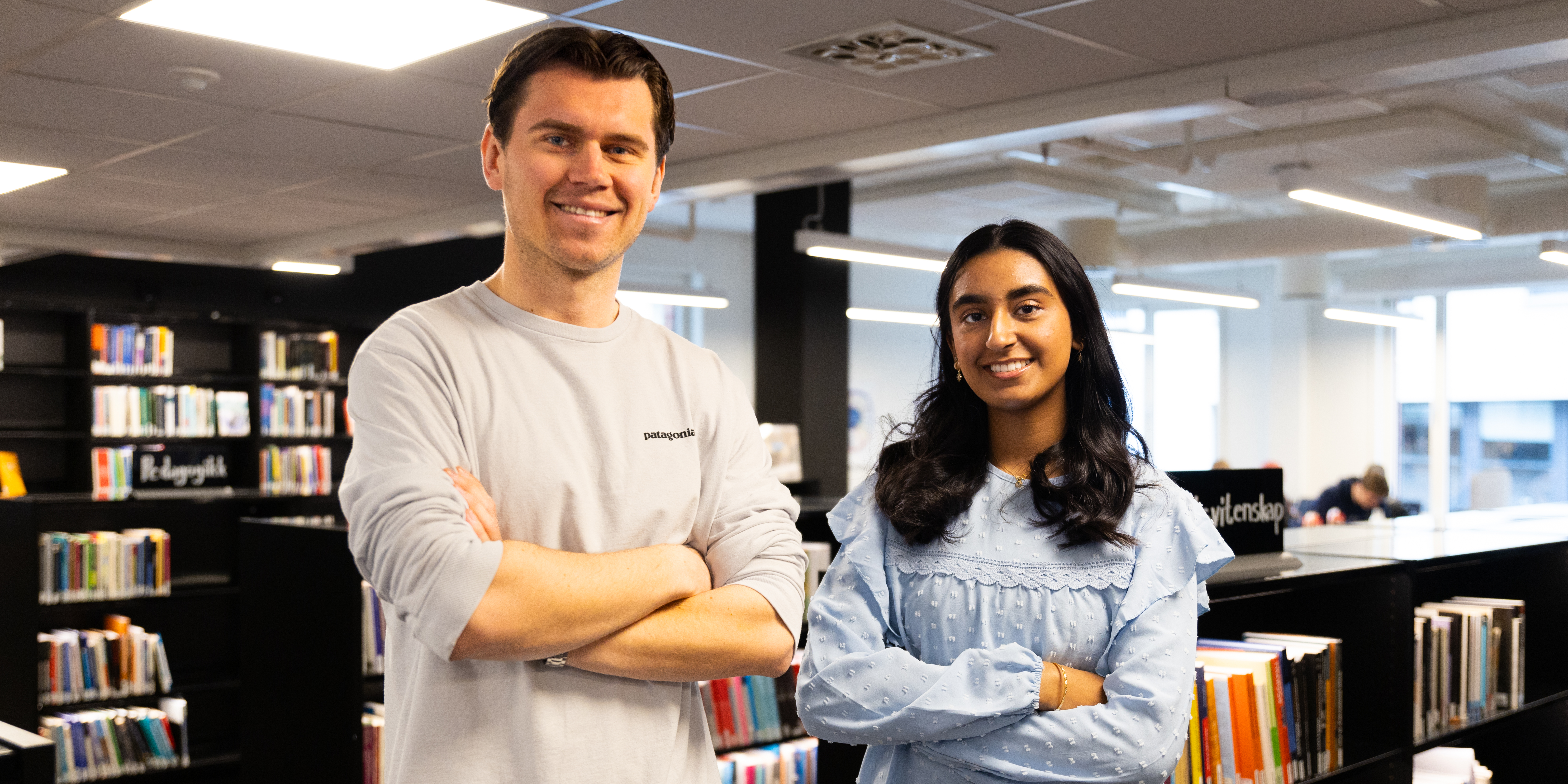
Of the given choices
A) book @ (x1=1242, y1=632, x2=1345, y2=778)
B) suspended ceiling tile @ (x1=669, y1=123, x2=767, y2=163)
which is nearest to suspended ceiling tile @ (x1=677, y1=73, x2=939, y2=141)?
suspended ceiling tile @ (x1=669, y1=123, x2=767, y2=163)

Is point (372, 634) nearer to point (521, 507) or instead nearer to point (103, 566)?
point (103, 566)

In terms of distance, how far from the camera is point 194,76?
425 cm

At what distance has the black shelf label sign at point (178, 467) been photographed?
312 inches

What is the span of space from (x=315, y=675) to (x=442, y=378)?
3.14 m

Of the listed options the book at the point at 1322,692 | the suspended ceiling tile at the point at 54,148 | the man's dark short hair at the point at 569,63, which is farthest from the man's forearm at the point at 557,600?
the suspended ceiling tile at the point at 54,148

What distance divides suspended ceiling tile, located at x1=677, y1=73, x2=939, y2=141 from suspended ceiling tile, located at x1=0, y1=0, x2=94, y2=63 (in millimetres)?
2073

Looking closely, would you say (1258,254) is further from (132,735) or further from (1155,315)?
(132,735)

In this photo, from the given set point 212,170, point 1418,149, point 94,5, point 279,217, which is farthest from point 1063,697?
point 1418,149

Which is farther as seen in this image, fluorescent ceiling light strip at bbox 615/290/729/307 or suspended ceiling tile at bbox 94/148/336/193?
fluorescent ceiling light strip at bbox 615/290/729/307

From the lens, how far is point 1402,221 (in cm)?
612

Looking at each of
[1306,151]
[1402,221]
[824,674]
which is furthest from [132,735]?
[1306,151]

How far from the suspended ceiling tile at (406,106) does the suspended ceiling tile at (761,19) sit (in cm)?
91

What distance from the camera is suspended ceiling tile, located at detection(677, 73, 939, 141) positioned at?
15.0 feet

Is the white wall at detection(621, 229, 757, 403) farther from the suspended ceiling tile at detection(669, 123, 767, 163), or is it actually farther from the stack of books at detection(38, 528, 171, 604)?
the stack of books at detection(38, 528, 171, 604)
